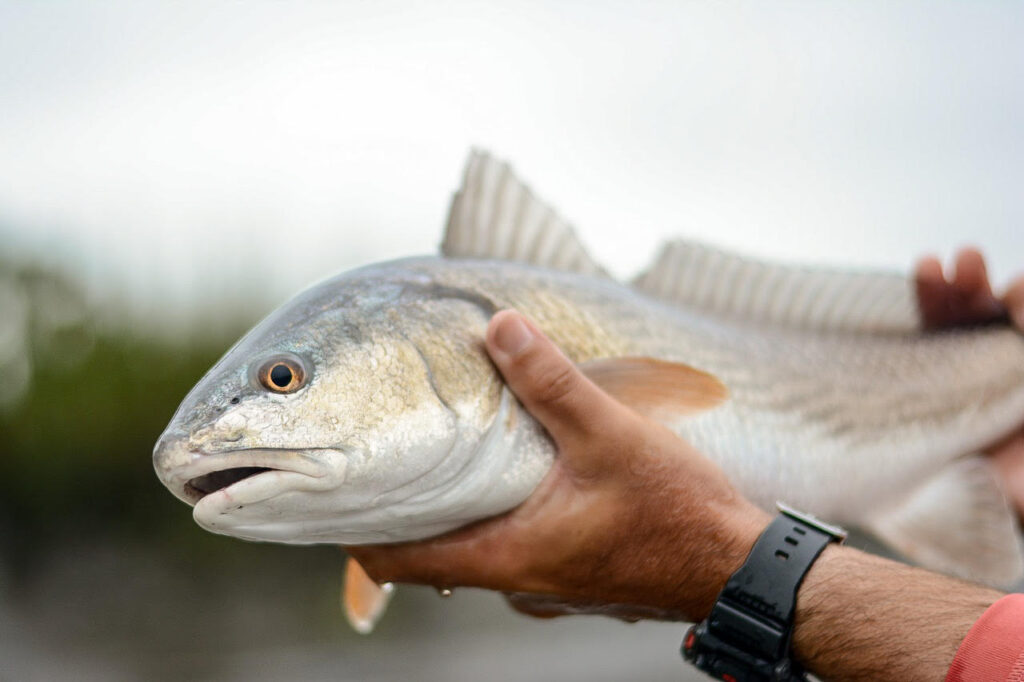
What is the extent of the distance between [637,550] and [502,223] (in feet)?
3.19

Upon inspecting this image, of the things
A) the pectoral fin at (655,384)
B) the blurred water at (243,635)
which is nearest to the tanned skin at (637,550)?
the pectoral fin at (655,384)

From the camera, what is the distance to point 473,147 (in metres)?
2.26

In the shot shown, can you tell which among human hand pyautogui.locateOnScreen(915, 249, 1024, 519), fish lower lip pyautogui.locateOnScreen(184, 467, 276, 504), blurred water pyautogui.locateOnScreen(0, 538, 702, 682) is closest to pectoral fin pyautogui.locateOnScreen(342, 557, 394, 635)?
fish lower lip pyautogui.locateOnScreen(184, 467, 276, 504)

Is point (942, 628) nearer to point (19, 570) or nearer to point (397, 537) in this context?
point (397, 537)

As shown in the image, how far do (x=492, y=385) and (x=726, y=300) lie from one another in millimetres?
1301

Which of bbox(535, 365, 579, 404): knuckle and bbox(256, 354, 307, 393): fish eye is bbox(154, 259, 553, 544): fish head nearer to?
bbox(256, 354, 307, 393): fish eye

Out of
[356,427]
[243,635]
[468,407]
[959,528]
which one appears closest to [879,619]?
[468,407]

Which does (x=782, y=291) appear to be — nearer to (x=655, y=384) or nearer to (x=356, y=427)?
(x=655, y=384)

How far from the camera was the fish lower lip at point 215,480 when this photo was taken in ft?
4.99

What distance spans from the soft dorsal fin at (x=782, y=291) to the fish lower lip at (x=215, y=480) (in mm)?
1543

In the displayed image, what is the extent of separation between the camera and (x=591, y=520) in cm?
181

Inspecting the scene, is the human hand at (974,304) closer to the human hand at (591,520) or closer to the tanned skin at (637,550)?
the tanned skin at (637,550)

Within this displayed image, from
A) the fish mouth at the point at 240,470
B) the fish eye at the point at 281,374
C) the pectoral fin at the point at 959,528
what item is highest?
the fish eye at the point at 281,374

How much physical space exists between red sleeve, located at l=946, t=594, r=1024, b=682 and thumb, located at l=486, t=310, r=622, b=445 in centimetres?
82
